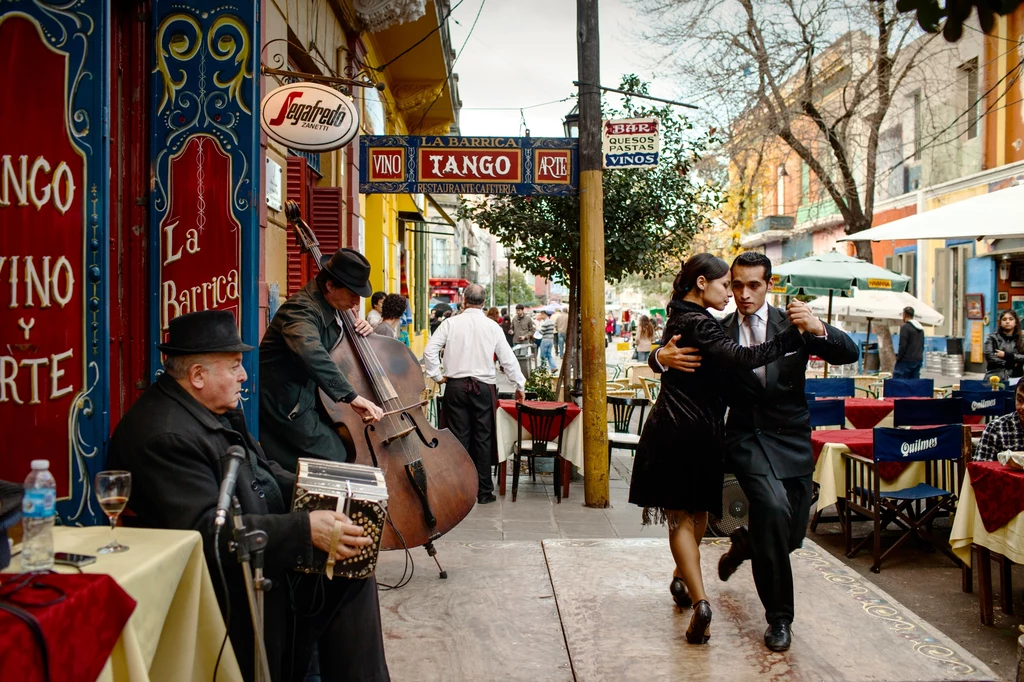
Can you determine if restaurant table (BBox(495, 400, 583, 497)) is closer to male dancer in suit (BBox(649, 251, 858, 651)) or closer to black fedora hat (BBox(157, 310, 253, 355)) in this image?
male dancer in suit (BBox(649, 251, 858, 651))

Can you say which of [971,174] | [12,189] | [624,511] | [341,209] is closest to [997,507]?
[624,511]

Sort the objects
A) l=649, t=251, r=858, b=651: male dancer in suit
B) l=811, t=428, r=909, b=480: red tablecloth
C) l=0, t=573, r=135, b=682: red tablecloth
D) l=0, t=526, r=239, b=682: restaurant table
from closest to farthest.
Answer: l=0, t=573, r=135, b=682: red tablecloth → l=0, t=526, r=239, b=682: restaurant table → l=649, t=251, r=858, b=651: male dancer in suit → l=811, t=428, r=909, b=480: red tablecloth

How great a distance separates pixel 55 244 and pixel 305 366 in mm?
1314

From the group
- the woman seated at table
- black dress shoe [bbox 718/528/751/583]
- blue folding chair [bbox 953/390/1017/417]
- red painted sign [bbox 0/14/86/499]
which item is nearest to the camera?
red painted sign [bbox 0/14/86/499]

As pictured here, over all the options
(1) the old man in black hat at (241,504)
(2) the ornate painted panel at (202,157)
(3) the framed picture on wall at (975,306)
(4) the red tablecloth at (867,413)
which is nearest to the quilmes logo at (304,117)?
(2) the ornate painted panel at (202,157)

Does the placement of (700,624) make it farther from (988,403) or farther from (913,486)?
(988,403)

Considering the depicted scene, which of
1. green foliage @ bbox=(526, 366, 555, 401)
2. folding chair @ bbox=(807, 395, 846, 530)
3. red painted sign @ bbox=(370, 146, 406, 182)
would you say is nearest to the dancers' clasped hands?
folding chair @ bbox=(807, 395, 846, 530)

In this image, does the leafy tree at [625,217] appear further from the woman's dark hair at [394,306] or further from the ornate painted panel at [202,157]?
the ornate painted panel at [202,157]

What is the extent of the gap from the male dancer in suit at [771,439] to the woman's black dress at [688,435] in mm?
67

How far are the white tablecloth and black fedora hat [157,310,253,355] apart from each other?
17.2ft

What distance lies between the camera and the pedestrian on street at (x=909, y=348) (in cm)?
1579

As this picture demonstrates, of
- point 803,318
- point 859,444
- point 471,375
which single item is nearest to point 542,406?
point 471,375

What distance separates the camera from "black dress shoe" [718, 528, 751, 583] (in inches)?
180

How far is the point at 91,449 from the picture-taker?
3836 millimetres
